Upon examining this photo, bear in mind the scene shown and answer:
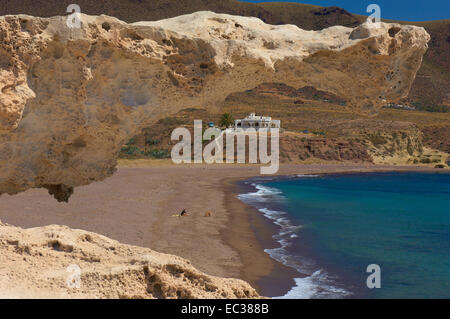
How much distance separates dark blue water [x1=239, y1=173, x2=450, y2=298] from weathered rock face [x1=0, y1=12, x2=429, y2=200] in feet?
27.4

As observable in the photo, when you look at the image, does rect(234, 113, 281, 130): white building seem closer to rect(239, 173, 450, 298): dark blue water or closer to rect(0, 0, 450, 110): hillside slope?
rect(239, 173, 450, 298): dark blue water

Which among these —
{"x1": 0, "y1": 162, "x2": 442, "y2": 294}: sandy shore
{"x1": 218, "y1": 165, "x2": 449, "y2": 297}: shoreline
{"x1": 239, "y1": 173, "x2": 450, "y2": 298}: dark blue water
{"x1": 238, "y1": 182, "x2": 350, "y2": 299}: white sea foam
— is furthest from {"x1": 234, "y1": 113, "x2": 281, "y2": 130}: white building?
{"x1": 238, "y1": 182, "x2": 350, "y2": 299}: white sea foam

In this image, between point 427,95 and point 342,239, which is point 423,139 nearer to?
point 427,95

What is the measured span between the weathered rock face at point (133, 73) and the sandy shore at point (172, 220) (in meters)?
8.49

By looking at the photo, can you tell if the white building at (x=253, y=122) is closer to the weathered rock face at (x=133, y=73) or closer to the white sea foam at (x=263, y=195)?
the white sea foam at (x=263, y=195)

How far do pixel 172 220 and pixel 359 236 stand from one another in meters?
10.6

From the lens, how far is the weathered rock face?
16.7 ft

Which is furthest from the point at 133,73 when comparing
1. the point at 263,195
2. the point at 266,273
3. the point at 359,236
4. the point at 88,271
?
the point at 263,195

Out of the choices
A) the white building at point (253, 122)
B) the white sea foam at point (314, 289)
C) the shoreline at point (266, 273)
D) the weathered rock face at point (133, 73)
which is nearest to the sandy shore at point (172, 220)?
the shoreline at point (266, 273)

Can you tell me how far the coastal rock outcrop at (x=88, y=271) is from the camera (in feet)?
12.3

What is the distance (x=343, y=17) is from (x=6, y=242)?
611ft

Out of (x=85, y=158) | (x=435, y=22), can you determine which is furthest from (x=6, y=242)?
(x=435, y=22)
